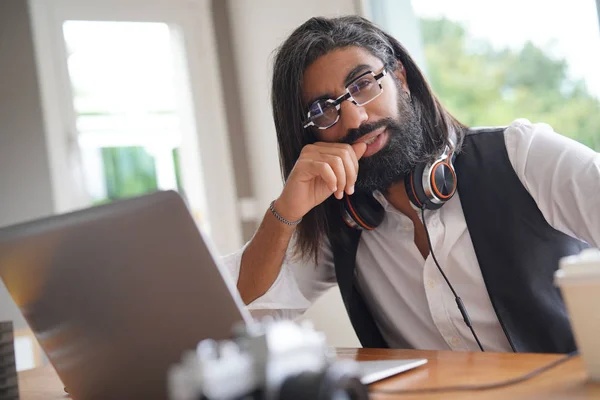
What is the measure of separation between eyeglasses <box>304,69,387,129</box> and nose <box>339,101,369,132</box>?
0.01 m

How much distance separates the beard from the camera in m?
1.68

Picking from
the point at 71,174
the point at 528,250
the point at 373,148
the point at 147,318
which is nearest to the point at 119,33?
the point at 71,174

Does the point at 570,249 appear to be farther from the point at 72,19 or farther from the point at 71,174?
the point at 72,19

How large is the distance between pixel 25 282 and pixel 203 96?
3.56 meters

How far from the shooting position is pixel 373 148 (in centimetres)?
171

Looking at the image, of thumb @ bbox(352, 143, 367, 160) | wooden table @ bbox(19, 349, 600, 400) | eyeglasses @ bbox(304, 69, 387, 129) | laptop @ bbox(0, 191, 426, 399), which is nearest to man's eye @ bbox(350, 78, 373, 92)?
eyeglasses @ bbox(304, 69, 387, 129)

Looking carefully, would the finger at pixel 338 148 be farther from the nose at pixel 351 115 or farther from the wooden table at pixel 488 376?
the wooden table at pixel 488 376

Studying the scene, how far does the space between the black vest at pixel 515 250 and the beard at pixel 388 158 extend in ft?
0.44

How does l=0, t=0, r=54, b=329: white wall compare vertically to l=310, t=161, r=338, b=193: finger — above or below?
above

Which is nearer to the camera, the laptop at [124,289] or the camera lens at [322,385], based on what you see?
the camera lens at [322,385]

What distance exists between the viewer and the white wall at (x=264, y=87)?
3.74 metres

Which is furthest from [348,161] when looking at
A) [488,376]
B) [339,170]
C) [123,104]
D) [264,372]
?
[123,104]

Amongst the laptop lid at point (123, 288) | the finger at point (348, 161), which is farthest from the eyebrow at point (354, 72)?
the laptop lid at point (123, 288)

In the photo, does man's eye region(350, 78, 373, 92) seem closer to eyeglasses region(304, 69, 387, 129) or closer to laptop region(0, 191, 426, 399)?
eyeglasses region(304, 69, 387, 129)
